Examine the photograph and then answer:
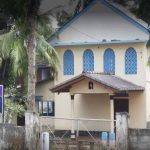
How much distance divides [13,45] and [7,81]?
12.3 ft

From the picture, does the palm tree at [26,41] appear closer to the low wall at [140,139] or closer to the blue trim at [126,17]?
the blue trim at [126,17]

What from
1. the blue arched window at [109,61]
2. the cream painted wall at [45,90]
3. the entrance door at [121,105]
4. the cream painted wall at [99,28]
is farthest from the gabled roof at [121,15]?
the entrance door at [121,105]

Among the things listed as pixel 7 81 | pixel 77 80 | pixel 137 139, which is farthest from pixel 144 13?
pixel 7 81

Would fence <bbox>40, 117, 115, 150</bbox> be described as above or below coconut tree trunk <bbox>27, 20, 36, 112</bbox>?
below

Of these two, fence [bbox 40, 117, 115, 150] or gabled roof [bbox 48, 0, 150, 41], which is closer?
fence [bbox 40, 117, 115, 150]

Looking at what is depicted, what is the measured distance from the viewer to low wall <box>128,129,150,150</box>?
16328mm

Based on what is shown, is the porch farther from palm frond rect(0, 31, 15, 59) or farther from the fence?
palm frond rect(0, 31, 15, 59)

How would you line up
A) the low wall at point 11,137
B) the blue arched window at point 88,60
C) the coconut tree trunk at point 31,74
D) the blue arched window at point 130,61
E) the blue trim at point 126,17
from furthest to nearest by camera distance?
the blue arched window at point 88,60 → the blue arched window at point 130,61 → the blue trim at point 126,17 → the coconut tree trunk at point 31,74 → the low wall at point 11,137

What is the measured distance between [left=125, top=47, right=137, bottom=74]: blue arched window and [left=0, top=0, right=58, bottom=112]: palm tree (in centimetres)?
379

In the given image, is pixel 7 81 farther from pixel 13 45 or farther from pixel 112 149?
pixel 112 149

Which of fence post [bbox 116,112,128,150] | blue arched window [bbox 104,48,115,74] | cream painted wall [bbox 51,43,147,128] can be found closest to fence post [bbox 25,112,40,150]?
fence post [bbox 116,112,128,150]

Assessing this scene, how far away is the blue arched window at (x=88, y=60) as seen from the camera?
28172 millimetres

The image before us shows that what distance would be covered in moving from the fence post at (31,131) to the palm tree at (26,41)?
10.7ft

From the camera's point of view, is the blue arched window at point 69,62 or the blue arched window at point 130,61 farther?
the blue arched window at point 69,62
